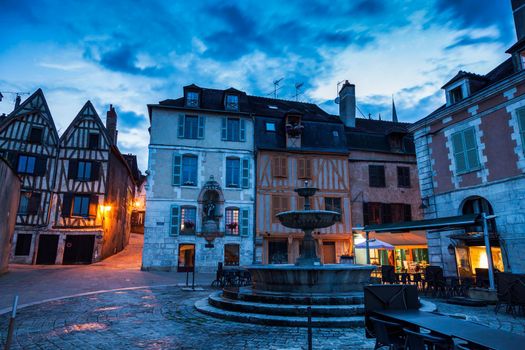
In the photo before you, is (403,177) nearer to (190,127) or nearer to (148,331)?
(190,127)

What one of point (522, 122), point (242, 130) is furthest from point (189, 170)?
point (522, 122)

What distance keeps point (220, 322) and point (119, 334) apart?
5.69ft

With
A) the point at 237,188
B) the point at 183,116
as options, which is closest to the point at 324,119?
the point at 237,188

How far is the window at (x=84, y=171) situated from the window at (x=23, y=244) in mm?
4443

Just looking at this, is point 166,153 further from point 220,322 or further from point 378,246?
point 220,322

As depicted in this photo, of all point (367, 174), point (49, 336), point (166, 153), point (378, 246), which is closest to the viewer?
point (49, 336)

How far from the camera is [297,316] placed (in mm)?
6473

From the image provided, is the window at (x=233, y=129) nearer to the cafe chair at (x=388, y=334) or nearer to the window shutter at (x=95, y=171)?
the window shutter at (x=95, y=171)

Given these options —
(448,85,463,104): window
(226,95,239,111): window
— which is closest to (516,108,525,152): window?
(448,85,463,104): window

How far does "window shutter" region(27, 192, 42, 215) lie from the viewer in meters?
21.4

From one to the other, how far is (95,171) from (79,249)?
4968 mm

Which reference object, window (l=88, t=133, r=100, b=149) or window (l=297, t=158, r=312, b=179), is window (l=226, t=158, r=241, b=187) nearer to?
window (l=297, t=158, r=312, b=179)

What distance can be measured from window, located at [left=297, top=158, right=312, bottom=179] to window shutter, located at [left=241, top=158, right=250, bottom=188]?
119 inches

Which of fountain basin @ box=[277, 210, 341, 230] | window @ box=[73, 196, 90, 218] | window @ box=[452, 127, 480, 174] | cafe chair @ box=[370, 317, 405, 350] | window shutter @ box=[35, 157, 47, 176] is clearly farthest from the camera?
window @ box=[73, 196, 90, 218]
